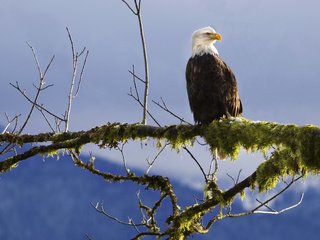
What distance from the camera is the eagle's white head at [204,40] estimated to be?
6.74 meters

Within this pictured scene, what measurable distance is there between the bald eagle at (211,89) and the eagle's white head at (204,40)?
0.11m

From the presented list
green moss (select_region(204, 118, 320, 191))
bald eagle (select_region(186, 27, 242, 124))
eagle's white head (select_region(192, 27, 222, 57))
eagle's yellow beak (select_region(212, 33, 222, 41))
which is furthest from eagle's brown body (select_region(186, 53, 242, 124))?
green moss (select_region(204, 118, 320, 191))

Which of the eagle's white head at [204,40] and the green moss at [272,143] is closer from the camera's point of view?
the green moss at [272,143]

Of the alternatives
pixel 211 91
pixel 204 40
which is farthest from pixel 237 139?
pixel 204 40

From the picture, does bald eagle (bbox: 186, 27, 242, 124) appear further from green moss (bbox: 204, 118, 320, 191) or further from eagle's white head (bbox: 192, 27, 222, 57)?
green moss (bbox: 204, 118, 320, 191)

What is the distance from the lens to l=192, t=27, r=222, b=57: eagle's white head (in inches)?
265

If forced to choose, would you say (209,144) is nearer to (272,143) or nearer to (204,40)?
(272,143)

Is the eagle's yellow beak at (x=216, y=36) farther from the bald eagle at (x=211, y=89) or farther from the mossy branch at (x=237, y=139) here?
the mossy branch at (x=237, y=139)

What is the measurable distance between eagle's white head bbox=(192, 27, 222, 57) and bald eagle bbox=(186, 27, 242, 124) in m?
0.11

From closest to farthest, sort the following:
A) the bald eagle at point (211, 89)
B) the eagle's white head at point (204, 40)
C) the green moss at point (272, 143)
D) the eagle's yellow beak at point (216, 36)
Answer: the green moss at point (272, 143) < the bald eagle at point (211, 89) < the eagle's white head at point (204, 40) < the eagle's yellow beak at point (216, 36)

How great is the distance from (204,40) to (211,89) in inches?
40.7

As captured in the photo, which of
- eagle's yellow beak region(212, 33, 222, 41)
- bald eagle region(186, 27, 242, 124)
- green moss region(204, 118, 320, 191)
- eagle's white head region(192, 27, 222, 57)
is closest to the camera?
green moss region(204, 118, 320, 191)

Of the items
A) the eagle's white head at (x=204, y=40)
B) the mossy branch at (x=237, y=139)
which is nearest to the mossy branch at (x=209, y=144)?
the mossy branch at (x=237, y=139)

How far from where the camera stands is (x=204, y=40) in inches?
273
